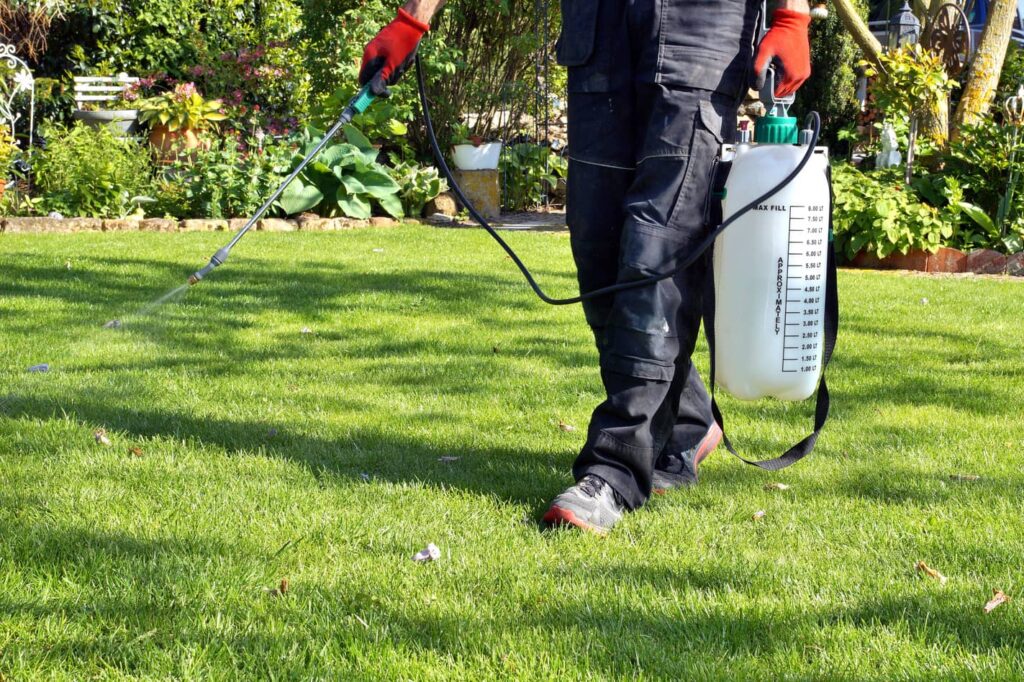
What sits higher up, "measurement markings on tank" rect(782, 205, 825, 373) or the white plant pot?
"measurement markings on tank" rect(782, 205, 825, 373)

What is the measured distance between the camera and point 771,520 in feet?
8.85

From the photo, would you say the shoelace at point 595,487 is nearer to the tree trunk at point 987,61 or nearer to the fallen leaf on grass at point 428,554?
the fallen leaf on grass at point 428,554

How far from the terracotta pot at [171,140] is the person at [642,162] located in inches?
316

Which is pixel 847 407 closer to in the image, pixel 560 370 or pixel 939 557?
pixel 560 370

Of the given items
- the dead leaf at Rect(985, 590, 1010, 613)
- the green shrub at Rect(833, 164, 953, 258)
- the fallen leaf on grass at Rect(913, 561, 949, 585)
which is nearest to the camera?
the dead leaf at Rect(985, 590, 1010, 613)

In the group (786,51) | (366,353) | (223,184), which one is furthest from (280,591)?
(223,184)

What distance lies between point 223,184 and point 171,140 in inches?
83.4

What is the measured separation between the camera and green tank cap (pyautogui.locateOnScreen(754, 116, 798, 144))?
2.58 metres

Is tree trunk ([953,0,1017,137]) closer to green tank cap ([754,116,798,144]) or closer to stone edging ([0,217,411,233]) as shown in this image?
stone edging ([0,217,411,233])

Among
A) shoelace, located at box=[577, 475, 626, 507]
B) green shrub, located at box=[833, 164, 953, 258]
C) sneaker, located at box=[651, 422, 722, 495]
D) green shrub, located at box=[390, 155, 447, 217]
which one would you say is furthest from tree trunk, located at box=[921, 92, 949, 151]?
shoelace, located at box=[577, 475, 626, 507]

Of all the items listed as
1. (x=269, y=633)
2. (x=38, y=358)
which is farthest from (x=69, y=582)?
(x=38, y=358)

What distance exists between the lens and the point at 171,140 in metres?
10.5

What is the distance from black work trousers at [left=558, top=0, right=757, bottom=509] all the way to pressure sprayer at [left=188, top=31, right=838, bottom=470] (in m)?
0.07

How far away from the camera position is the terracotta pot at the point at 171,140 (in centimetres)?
1032
